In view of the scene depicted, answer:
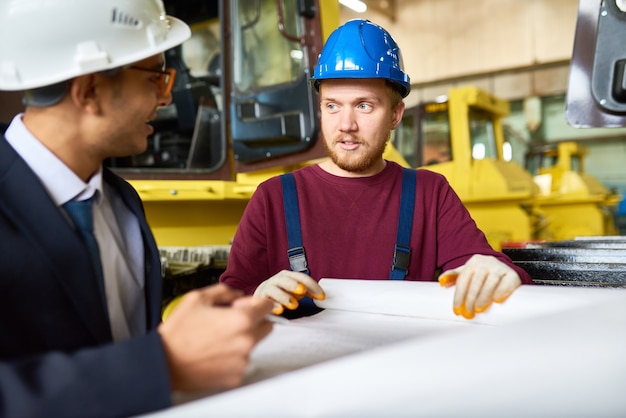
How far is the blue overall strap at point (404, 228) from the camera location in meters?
1.72

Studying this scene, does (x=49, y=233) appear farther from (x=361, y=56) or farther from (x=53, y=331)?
(x=361, y=56)

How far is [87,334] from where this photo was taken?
0.90 metres

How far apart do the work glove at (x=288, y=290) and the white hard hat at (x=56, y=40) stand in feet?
1.96

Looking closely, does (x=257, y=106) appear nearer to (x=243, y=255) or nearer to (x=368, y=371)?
(x=243, y=255)

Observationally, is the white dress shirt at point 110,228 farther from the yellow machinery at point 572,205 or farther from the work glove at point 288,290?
the yellow machinery at point 572,205

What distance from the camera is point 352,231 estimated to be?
6.00 feet

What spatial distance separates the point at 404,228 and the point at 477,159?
18.4 ft

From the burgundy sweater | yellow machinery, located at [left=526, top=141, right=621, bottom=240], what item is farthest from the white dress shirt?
yellow machinery, located at [left=526, top=141, right=621, bottom=240]

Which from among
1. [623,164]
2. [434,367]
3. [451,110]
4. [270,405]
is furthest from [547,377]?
[623,164]

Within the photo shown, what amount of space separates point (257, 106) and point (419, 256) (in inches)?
71.6

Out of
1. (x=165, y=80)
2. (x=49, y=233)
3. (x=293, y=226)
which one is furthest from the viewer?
(x=293, y=226)

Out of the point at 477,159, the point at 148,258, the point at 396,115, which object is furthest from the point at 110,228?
the point at 477,159

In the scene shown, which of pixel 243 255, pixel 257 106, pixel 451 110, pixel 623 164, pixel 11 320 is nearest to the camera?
pixel 11 320

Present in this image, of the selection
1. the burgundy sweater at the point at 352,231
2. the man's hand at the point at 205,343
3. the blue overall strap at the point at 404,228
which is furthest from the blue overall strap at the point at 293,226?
the man's hand at the point at 205,343
